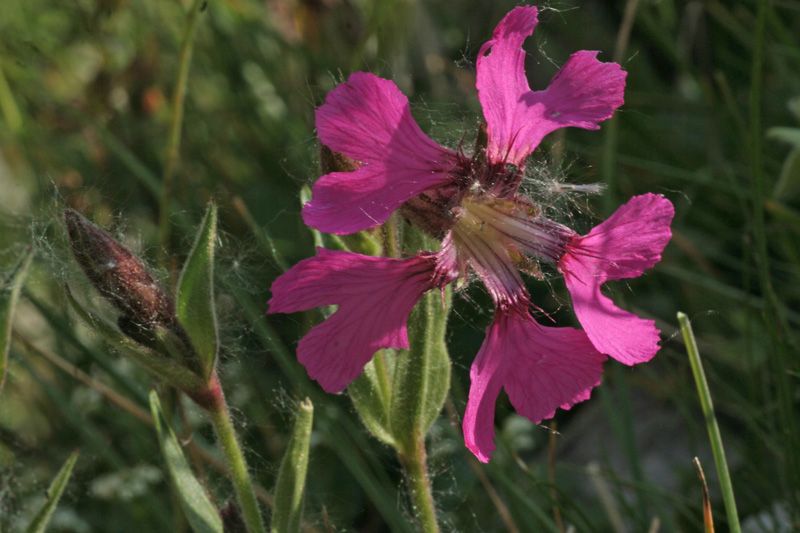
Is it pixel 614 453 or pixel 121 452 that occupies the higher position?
pixel 121 452

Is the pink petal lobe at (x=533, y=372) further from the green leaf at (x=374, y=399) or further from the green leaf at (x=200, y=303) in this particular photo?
the green leaf at (x=200, y=303)

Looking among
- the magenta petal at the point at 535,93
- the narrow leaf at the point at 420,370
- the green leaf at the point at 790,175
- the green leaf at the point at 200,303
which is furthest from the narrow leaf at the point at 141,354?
the green leaf at the point at 790,175

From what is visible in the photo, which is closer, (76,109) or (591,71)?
(591,71)

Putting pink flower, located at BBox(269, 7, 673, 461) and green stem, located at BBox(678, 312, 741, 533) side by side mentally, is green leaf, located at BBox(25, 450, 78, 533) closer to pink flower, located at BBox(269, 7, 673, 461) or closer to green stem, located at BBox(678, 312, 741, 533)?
pink flower, located at BBox(269, 7, 673, 461)

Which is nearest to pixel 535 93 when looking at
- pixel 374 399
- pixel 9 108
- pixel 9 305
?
pixel 374 399

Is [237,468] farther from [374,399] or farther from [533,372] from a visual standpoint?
[533,372]

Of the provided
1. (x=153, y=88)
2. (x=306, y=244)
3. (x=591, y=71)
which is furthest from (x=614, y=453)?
(x=153, y=88)

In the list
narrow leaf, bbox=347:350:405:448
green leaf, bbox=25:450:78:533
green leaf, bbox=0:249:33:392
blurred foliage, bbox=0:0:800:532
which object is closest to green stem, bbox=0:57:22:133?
blurred foliage, bbox=0:0:800:532

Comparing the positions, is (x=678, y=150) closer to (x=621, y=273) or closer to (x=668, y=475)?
(x=668, y=475)
